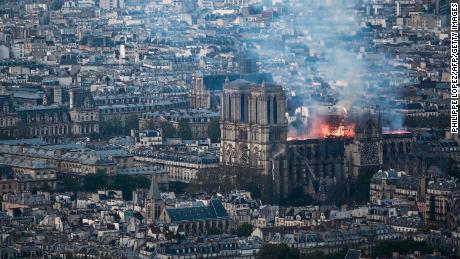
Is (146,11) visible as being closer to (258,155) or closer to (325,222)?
(258,155)

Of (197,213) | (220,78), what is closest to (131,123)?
(220,78)

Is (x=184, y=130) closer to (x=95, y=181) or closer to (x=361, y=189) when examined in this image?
(x=95, y=181)

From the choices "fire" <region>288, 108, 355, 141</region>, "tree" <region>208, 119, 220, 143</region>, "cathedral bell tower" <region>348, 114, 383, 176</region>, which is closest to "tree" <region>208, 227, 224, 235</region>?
"cathedral bell tower" <region>348, 114, 383, 176</region>

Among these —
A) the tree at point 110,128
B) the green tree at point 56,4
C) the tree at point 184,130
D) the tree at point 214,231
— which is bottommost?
the green tree at point 56,4

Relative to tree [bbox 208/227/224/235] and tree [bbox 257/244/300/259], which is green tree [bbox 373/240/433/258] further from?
tree [bbox 208/227/224/235]

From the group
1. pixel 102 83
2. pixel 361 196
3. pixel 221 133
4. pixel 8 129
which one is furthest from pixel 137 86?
pixel 361 196

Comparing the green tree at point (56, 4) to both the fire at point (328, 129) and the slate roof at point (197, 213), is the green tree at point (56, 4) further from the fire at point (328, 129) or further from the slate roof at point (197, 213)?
the slate roof at point (197, 213)

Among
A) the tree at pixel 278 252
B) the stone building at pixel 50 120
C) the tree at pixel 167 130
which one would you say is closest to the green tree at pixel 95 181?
the tree at pixel 167 130

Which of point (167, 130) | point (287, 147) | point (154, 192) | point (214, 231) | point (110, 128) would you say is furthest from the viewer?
point (110, 128)
